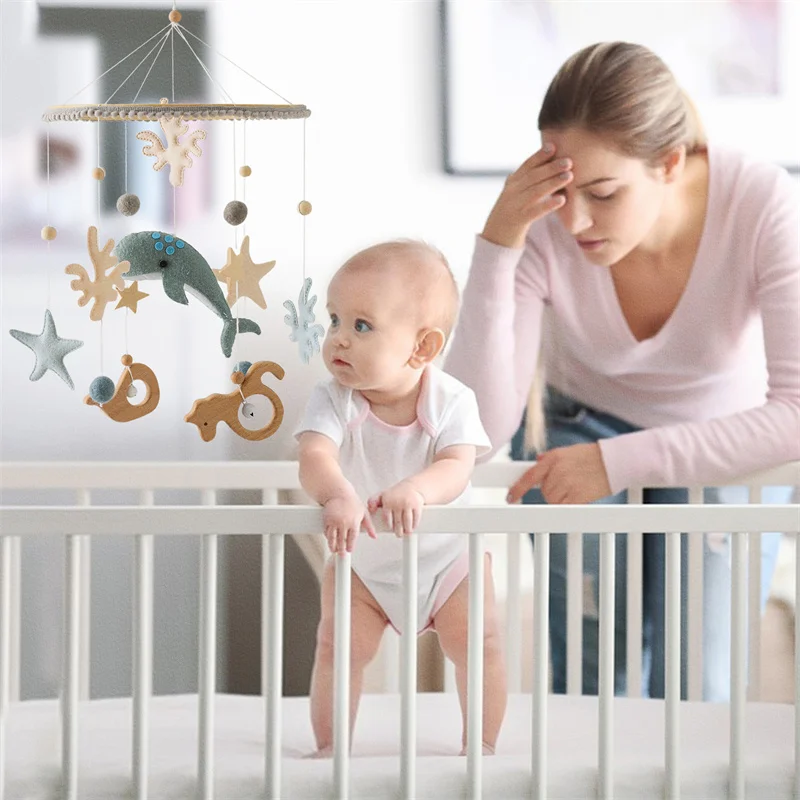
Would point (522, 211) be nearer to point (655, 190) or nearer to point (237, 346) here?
point (655, 190)

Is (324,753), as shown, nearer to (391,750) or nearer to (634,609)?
(391,750)

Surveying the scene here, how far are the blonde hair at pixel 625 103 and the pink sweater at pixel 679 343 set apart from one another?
0.07 m

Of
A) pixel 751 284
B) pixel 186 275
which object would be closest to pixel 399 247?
pixel 186 275

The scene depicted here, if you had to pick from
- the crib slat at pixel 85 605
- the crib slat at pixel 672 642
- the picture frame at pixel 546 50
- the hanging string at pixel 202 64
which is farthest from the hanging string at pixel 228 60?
the crib slat at pixel 672 642

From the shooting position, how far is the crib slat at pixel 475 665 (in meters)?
1.00

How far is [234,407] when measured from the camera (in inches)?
47.0

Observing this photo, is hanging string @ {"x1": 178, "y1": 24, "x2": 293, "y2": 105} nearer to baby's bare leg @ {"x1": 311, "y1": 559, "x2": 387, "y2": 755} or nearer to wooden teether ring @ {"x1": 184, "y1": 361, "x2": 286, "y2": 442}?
wooden teether ring @ {"x1": 184, "y1": 361, "x2": 286, "y2": 442}

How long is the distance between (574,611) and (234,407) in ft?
1.67

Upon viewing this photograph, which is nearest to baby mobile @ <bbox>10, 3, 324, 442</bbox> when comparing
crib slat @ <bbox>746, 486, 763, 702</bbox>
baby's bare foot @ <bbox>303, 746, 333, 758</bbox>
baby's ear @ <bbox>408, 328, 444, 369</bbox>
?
baby's ear @ <bbox>408, 328, 444, 369</bbox>

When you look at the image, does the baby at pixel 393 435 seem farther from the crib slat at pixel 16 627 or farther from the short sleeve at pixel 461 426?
the crib slat at pixel 16 627

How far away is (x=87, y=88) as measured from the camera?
4.73ft

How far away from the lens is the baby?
44.5 inches

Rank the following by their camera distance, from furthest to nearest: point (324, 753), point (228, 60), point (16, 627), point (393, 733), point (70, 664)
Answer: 1. point (228, 60)
2. point (16, 627)
3. point (393, 733)
4. point (324, 753)
5. point (70, 664)

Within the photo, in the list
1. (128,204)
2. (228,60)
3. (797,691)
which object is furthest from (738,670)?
(228,60)
